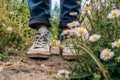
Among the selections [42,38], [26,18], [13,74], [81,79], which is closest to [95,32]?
[81,79]

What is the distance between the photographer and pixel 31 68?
229cm

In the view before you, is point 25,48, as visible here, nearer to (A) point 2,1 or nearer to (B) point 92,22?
(A) point 2,1

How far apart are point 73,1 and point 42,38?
339mm

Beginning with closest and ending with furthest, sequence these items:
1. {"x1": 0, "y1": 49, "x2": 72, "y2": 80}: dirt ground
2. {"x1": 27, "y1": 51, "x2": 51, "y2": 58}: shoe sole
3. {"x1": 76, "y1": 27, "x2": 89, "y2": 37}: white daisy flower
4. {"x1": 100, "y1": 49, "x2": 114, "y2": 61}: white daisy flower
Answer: {"x1": 100, "y1": 49, "x2": 114, "y2": 61}: white daisy flower
{"x1": 76, "y1": 27, "x2": 89, "y2": 37}: white daisy flower
{"x1": 0, "y1": 49, "x2": 72, "y2": 80}: dirt ground
{"x1": 27, "y1": 51, "x2": 51, "y2": 58}: shoe sole

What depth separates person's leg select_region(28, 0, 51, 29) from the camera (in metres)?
2.55

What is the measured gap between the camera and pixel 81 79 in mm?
1852

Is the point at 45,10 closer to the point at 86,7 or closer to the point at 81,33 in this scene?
the point at 86,7

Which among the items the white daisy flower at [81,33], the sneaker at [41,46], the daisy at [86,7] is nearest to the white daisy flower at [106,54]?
the white daisy flower at [81,33]

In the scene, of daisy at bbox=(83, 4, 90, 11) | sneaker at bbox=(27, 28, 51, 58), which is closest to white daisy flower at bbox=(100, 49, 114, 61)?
daisy at bbox=(83, 4, 90, 11)

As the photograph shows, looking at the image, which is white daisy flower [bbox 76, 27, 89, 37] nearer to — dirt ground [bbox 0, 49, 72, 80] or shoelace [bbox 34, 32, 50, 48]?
dirt ground [bbox 0, 49, 72, 80]

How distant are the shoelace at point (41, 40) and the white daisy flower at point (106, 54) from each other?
0.94 m

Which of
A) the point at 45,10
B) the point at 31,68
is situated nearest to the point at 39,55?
the point at 31,68

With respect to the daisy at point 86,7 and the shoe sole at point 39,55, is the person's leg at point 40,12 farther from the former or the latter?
the daisy at point 86,7

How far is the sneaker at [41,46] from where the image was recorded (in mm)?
2494
